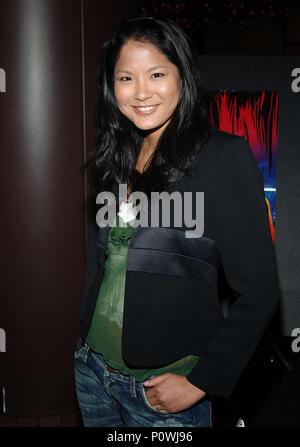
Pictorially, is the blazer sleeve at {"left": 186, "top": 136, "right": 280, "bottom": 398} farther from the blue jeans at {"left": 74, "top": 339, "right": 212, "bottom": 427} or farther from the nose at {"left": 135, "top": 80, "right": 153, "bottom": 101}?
the nose at {"left": 135, "top": 80, "right": 153, "bottom": 101}

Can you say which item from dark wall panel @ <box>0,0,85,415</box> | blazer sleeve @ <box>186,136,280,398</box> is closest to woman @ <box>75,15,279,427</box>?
blazer sleeve @ <box>186,136,280,398</box>

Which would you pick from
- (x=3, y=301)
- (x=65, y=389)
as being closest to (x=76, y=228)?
(x=3, y=301)

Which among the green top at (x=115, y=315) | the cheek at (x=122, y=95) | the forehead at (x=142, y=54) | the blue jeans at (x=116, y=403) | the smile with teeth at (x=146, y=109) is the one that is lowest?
the blue jeans at (x=116, y=403)

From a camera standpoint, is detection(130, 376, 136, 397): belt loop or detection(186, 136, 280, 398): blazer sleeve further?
detection(130, 376, 136, 397): belt loop

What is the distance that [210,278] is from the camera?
1265 mm

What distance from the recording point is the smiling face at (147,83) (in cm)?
127

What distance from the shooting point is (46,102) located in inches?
102

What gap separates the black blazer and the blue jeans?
90 millimetres

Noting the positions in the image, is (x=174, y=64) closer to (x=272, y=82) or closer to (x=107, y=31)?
(x=107, y=31)

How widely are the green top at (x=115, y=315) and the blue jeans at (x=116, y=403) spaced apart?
3 centimetres

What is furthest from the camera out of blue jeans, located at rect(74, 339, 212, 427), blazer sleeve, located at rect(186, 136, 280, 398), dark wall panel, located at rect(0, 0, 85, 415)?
dark wall panel, located at rect(0, 0, 85, 415)

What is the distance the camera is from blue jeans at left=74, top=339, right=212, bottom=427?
1259mm

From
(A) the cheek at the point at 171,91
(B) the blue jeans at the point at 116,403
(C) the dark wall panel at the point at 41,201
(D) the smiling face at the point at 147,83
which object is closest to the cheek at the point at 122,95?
(D) the smiling face at the point at 147,83

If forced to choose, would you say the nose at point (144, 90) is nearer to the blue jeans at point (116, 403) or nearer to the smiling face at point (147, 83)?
the smiling face at point (147, 83)
